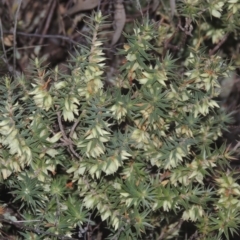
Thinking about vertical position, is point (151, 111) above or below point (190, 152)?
above

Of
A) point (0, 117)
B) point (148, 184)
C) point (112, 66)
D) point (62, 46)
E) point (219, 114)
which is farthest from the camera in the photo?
point (62, 46)

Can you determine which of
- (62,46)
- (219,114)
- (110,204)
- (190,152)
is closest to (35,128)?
(110,204)

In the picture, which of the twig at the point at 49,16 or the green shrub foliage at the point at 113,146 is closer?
the green shrub foliage at the point at 113,146

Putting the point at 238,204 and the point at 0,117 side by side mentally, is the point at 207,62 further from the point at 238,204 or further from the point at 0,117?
the point at 0,117

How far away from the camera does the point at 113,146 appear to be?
82.6 inches

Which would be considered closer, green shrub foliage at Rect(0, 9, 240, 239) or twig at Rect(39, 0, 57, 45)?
green shrub foliage at Rect(0, 9, 240, 239)

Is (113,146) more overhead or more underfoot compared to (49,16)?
more overhead

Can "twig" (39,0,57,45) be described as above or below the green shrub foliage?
below

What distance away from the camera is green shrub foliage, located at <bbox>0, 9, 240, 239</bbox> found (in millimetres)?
2090

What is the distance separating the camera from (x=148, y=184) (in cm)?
220

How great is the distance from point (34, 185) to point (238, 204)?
77 centimetres

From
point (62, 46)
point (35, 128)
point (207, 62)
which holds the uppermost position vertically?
point (207, 62)

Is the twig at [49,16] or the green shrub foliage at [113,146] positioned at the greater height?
the green shrub foliage at [113,146]

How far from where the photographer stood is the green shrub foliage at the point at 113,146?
6.86ft
